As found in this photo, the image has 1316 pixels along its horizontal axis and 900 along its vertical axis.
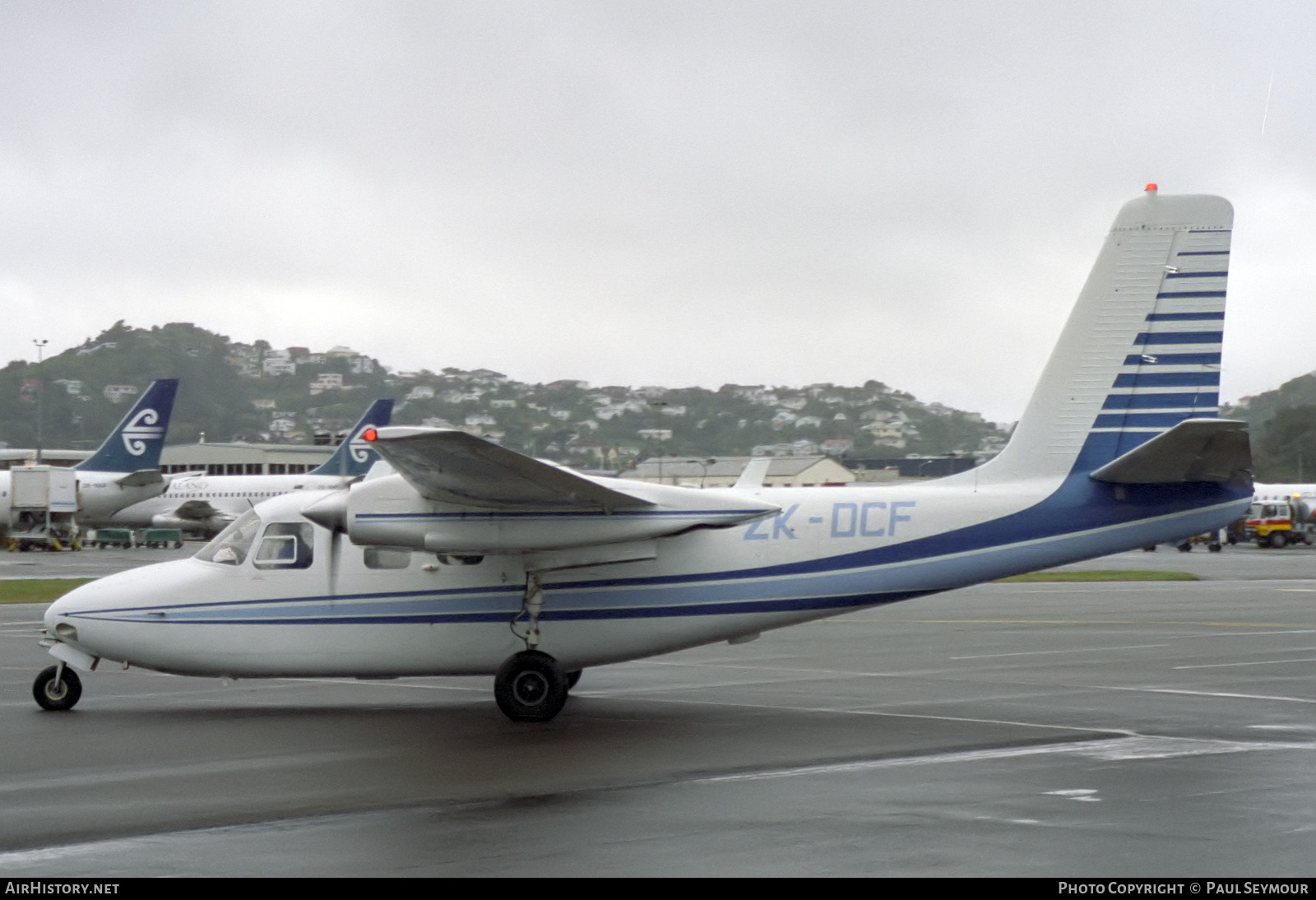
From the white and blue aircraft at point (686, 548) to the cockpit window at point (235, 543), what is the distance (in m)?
0.03

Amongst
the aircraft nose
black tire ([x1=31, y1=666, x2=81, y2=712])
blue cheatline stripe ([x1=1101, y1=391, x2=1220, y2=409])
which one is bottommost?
black tire ([x1=31, y1=666, x2=81, y2=712])

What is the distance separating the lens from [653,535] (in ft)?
45.2

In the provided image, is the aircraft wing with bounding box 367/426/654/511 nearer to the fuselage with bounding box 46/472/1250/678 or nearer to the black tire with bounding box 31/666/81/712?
the fuselage with bounding box 46/472/1250/678

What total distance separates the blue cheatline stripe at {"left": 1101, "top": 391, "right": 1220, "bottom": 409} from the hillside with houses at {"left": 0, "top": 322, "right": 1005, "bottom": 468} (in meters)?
6.72

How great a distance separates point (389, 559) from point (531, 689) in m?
2.11

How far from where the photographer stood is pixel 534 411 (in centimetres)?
2438

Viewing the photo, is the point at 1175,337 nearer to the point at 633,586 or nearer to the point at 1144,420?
the point at 1144,420

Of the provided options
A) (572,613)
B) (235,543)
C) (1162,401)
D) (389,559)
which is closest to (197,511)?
(235,543)

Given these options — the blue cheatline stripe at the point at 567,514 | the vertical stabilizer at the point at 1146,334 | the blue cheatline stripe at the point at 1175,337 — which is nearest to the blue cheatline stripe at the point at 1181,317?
the vertical stabilizer at the point at 1146,334

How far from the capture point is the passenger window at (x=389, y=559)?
1418 centimetres

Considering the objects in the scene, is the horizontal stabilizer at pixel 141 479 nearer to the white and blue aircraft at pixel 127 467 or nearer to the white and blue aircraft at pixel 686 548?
the white and blue aircraft at pixel 127 467

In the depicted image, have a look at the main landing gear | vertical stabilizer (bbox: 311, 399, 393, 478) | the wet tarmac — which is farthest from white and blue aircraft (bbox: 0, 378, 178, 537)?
the main landing gear

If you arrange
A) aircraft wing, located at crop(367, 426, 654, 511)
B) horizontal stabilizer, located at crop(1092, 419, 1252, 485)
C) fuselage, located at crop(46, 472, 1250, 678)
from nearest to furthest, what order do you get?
aircraft wing, located at crop(367, 426, 654, 511) → horizontal stabilizer, located at crop(1092, 419, 1252, 485) → fuselage, located at crop(46, 472, 1250, 678)

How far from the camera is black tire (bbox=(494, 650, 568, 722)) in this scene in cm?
1341
